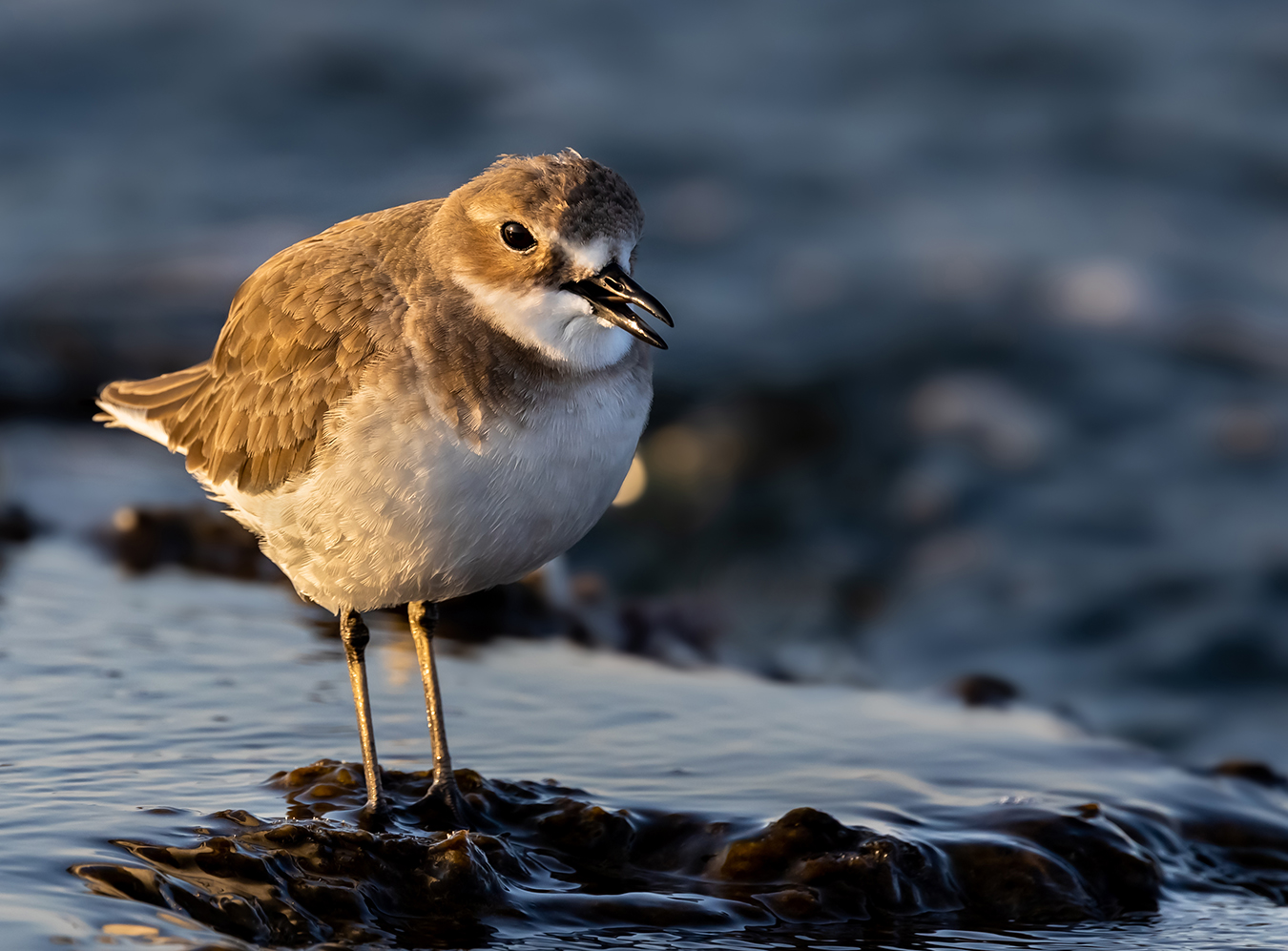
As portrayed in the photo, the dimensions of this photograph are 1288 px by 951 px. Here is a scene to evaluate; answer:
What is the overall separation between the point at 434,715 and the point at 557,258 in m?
1.65

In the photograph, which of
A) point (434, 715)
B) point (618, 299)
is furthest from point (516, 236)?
point (434, 715)

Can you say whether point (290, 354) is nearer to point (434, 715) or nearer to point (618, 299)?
point (618, 299)

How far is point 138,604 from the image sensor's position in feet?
22.6

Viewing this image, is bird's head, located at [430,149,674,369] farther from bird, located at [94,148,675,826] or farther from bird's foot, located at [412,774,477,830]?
bird's foot, located at [412,774,477,830]

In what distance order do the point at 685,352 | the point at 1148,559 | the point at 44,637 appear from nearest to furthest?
the point at 44,637 → the point at 1148,559 → the point at 685,352

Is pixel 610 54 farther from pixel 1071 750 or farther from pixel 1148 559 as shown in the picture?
pixel 1071 750

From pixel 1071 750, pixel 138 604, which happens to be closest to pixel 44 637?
pixel 138 604

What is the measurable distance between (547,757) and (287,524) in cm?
131

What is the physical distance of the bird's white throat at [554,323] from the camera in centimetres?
482

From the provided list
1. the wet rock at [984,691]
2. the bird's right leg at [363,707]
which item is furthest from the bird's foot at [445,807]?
the wet rock at [984,691]

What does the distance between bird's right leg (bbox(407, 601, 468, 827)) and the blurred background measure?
2.15 m

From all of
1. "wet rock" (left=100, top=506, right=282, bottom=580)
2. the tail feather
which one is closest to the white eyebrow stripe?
the tail feather

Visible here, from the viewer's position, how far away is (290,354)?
521cm

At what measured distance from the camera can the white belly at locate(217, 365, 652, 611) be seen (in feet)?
15.3
